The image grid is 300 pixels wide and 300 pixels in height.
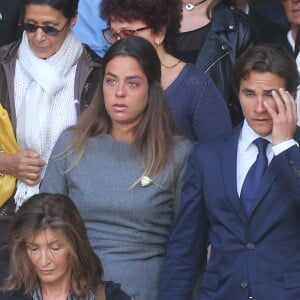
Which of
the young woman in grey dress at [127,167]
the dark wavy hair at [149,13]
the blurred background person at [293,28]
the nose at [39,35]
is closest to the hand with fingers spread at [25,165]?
the young woman in grey dress at [127,167]

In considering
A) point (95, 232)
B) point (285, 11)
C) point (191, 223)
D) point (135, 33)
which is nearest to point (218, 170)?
point (191, 223)

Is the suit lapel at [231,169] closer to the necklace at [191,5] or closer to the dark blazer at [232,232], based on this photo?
the dark blazer at [232,232]

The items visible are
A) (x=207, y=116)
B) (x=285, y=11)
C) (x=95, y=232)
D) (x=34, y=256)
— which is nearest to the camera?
(x=34, y=256)

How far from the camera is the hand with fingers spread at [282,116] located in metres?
4.96

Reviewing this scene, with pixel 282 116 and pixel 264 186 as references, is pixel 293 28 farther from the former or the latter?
pixel 264 186

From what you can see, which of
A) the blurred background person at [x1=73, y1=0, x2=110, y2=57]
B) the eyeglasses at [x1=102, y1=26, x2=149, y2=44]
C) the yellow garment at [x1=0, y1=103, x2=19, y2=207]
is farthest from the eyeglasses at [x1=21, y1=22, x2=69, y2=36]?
the blurred background person at [x1=73, y1=0, x2=110, y2=57]

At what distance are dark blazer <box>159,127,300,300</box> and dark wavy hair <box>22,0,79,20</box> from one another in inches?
46.0

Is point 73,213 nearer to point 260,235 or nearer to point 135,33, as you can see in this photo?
point 260,235

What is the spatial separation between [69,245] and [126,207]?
1.53ft

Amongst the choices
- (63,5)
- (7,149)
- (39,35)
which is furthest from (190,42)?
(7,149)

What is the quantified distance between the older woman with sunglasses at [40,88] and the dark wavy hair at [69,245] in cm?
81

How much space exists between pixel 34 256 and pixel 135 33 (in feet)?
5.05

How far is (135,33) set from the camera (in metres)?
5.92

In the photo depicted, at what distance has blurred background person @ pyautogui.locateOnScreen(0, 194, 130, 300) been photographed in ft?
16.1
